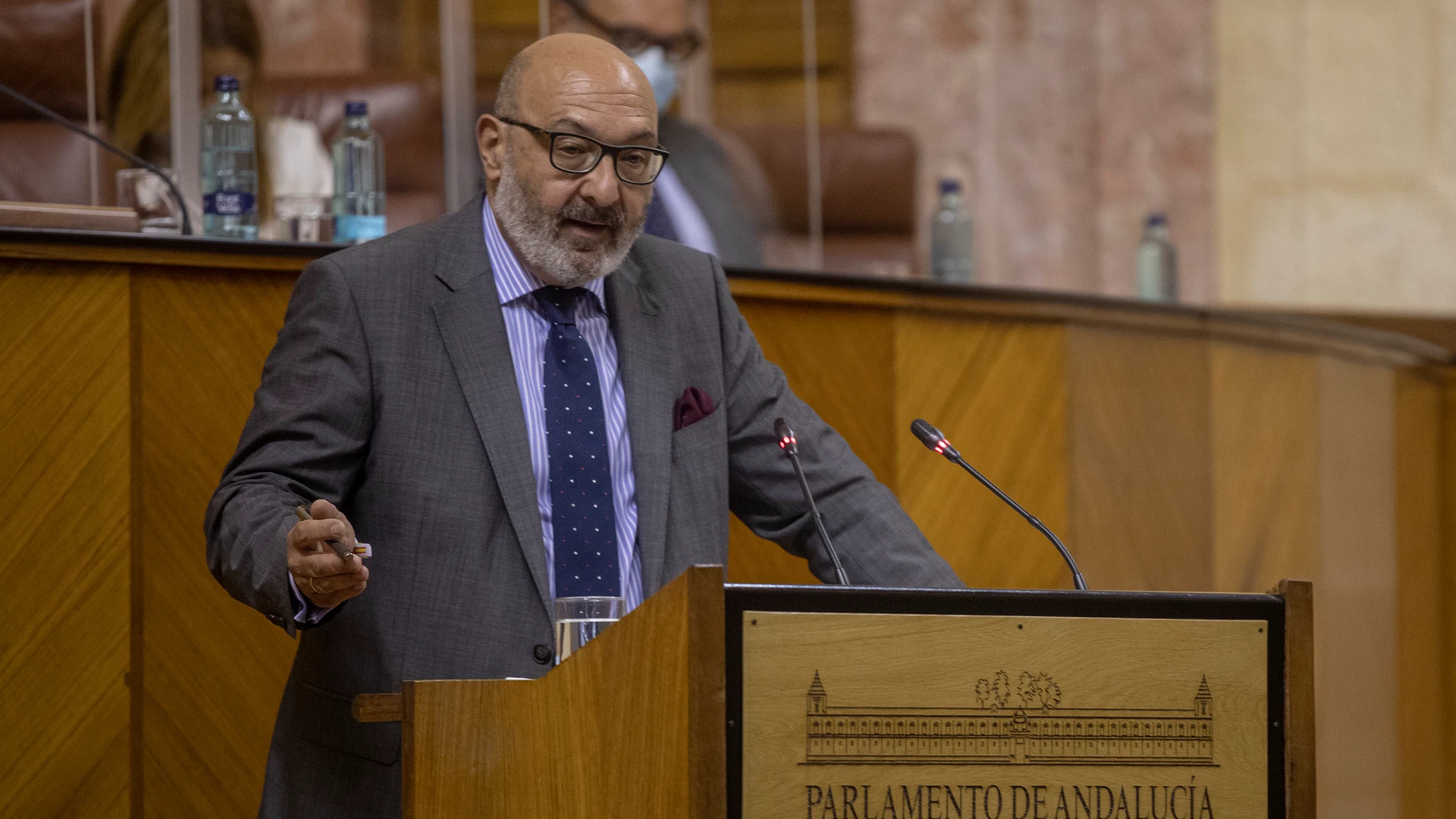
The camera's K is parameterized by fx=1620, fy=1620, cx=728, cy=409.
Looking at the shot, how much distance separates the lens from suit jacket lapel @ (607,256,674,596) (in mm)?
1942

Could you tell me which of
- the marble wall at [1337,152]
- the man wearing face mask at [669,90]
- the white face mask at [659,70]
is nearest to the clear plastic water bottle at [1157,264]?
the marble wall at [1337,152]

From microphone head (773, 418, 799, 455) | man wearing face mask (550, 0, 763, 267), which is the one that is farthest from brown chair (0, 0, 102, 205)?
microphone head (773, 418, 799, 455)

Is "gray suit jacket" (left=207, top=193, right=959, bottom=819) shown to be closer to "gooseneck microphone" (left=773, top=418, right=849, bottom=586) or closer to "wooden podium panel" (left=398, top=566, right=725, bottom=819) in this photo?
"gooseneck microphone" (left=773, top=418, right=849, bottom=586)

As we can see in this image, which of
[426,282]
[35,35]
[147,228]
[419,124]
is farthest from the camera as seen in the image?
[419,124]

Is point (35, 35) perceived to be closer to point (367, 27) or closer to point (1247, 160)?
point (367, 27)

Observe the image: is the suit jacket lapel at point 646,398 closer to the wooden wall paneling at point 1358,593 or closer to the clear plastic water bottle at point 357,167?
the clear plastic water bottle at point 357,167

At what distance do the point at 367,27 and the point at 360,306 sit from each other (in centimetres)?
279

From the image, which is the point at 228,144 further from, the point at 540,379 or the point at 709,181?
the point at 540,379

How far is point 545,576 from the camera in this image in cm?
186

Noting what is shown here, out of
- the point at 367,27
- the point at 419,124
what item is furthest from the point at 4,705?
the point at 367,27

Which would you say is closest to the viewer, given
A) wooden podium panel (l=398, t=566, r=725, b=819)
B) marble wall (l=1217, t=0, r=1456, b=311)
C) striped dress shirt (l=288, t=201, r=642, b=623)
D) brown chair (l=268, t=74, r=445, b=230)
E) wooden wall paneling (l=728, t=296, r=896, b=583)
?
wooden podium panel (l=398, t=566, r=725, b=819)

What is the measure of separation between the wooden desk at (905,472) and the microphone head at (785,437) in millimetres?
911

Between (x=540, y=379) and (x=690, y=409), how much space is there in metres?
0.19

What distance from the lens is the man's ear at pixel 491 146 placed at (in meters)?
2.06
